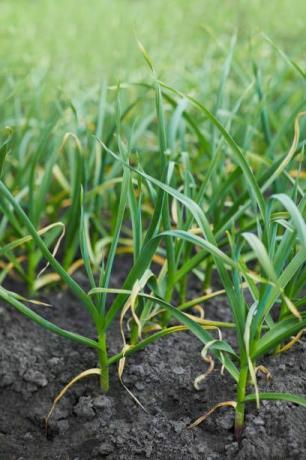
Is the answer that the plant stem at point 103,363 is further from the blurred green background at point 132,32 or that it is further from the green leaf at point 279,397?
the blurred green background at point 132,32

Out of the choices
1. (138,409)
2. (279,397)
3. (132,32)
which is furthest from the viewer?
(132,32)

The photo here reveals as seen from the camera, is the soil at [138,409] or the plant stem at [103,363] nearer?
the soil at [138,409]

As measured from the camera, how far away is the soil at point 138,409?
58.9 inches

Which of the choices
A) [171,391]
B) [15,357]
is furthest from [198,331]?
[15,357]

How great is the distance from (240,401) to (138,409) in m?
0.27

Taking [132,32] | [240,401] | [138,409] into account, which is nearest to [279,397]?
[240,401]

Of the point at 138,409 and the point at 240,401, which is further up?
the point at 240,401

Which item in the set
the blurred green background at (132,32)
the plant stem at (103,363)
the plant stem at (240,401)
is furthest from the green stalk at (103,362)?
the blurred green background at (132,32)

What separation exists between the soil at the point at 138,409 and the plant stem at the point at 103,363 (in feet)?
0.08

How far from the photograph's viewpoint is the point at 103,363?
1652 millimetres

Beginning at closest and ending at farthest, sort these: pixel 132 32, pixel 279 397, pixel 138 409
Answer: pixel 279 397, pixel 138 409, pixel 132 32

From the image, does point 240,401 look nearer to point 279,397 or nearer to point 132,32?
point 279,397

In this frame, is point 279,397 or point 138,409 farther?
point 138,409

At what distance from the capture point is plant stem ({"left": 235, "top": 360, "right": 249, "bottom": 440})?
1489 mm
